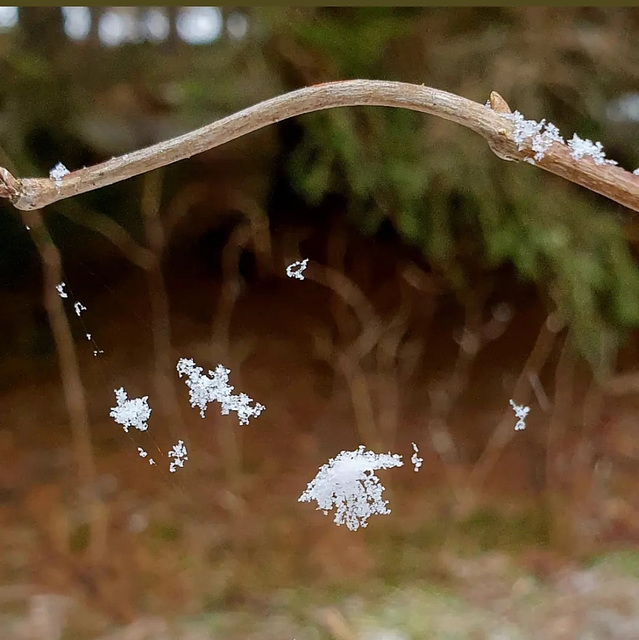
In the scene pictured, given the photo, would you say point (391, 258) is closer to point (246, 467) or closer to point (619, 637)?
point (246, 467)

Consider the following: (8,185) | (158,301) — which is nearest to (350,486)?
(158,301)

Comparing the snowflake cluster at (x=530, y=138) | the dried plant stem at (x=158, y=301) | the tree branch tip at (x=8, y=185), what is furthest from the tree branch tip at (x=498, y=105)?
the dried plant stem at (x=158, y=301)

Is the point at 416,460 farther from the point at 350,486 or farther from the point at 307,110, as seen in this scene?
the point at 307,110

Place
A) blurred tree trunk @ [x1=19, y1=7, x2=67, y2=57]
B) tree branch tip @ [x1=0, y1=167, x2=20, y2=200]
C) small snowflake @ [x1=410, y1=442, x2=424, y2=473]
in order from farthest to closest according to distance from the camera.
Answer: small snowflake @ [x1=410, y1=442, x2=424, y2=473] → blurred tree trunk @ [x1=19, y1=7, x2=67, y2=57] → tree branch tip @ [x1=0, y1=167, x2=20, y2=200]

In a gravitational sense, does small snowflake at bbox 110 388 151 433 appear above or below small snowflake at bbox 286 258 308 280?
A: below

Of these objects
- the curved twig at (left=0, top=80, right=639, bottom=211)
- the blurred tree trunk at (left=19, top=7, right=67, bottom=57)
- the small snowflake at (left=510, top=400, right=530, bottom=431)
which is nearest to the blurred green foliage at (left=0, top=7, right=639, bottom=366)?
the blurred tree trunk at (left=19, top=7, right=67, bottom=57)

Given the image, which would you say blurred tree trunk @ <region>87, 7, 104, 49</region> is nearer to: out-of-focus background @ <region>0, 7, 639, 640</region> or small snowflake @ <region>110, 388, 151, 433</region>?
out-of-focus background @ <region>0, 7, 639, 640</region>

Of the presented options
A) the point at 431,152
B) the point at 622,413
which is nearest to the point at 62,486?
the point at 431,152
